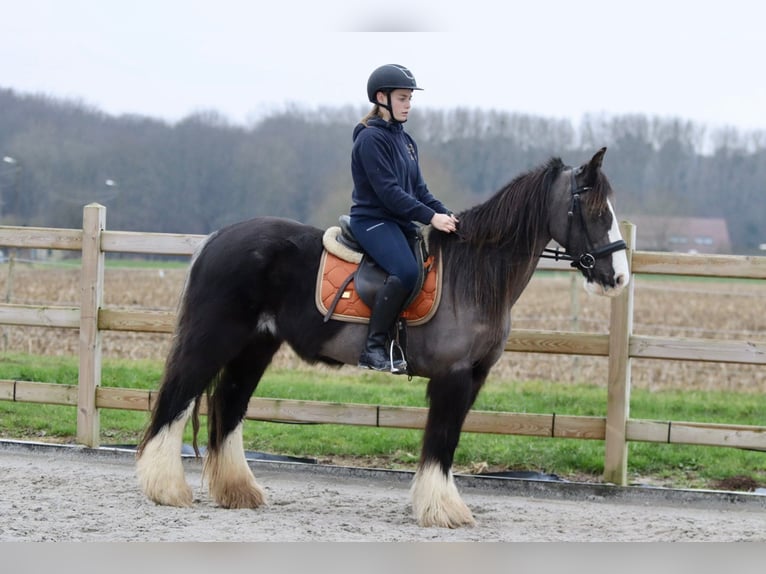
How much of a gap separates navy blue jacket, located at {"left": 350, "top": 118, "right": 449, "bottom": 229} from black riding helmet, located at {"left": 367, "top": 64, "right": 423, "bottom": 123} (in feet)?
0.69

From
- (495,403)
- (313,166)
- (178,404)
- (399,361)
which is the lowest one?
(495,403)

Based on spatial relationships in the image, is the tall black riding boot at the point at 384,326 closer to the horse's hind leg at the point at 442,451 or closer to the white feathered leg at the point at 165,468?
the horse's hind leg at the point at 442,451

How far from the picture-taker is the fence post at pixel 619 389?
636 centimetres

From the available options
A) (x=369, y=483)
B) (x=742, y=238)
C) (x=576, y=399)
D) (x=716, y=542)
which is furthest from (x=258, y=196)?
(x=716, y=542)

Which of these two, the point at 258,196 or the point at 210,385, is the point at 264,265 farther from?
the point at 258,196

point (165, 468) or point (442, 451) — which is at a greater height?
point (442, 451)

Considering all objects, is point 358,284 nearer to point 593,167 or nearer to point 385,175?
point 385,175

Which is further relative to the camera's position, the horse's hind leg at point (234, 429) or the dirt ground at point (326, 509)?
the horse's hind leg at point (234, 429)

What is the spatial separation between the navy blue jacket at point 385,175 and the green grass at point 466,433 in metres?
2.61

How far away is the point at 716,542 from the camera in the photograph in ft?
16.0

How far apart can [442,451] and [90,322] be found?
3328 mm

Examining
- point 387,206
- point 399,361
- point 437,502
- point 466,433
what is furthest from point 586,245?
point 466,433

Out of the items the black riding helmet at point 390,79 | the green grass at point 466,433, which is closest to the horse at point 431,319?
the black riding helmet at point 390,79

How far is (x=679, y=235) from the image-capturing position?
19.9 m
